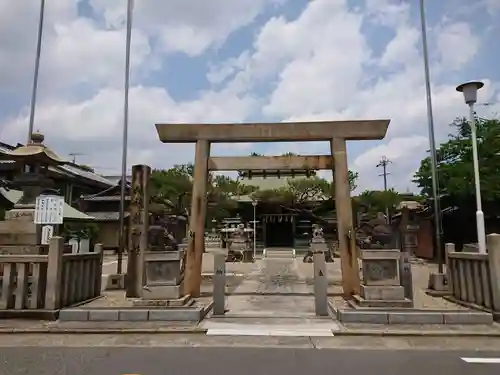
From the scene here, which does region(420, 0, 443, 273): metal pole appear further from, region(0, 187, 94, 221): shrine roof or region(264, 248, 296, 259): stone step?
region(264, 248, 296, 259): stone step

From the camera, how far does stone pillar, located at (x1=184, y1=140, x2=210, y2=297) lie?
1117cm

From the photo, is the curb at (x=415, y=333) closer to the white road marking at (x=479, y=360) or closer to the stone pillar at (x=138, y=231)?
the white road marking at (x=479, y=360)

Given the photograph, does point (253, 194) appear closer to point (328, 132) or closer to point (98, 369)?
point (328, 132)

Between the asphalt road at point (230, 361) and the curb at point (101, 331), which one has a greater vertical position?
the curb at point (101, 331)

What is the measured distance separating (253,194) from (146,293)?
2992cm

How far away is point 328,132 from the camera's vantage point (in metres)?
11.4

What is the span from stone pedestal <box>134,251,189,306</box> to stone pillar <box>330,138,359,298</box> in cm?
417

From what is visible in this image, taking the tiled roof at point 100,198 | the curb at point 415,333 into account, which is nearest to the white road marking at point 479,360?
the curb at point 415,333

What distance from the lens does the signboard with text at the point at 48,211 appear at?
11.0m

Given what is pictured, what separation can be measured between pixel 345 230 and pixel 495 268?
3.52 metres

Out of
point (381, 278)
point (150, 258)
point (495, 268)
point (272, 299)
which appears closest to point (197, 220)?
point (150, 258)

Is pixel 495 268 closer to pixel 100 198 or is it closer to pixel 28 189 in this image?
pixel 28 189

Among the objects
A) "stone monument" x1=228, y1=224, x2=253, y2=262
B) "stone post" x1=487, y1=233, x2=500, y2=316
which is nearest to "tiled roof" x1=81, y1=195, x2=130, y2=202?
"stone monument" x1=228, y1=224, x2=253, y2=262

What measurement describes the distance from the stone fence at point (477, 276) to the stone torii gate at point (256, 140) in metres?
2.55
